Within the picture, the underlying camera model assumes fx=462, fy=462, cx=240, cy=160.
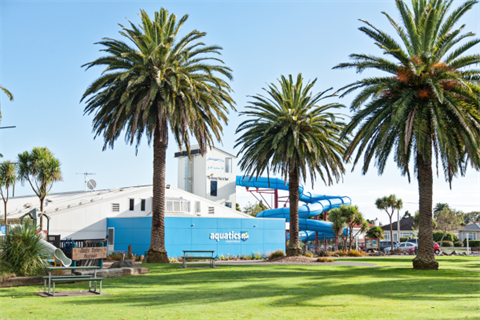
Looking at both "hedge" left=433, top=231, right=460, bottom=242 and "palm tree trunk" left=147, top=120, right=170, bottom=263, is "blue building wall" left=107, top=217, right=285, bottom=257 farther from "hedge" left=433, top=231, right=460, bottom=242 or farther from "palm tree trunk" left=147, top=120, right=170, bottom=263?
"hedge" left=433, top=231, right=460, bottom=242

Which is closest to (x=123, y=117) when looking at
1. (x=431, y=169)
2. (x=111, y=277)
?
(x=111, y=277)

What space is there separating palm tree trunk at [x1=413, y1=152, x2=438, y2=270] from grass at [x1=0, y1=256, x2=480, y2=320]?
5602 millimetres

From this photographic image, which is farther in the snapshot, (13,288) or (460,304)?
(13,288)

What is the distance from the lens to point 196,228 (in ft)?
128

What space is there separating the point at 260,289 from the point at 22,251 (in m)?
7.55

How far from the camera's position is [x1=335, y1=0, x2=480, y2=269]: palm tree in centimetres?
2130

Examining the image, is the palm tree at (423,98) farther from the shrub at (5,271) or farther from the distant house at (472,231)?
the distant house at (472,231)

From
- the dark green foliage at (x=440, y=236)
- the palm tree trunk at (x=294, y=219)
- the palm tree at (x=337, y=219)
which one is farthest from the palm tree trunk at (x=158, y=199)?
the dark green foliage at (x=440, y=236)

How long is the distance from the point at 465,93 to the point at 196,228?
79.6 feet

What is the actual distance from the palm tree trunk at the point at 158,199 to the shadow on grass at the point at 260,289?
703 centimetres

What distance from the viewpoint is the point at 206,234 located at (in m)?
39.4

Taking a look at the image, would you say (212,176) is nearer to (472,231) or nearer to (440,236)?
(440,236)

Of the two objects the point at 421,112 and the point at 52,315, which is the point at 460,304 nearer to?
the point at 52,315

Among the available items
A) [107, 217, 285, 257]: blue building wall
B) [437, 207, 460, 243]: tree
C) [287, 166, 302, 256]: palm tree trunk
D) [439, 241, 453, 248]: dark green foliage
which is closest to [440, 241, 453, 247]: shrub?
[439, 241, 453, 248]: dark green foliage
